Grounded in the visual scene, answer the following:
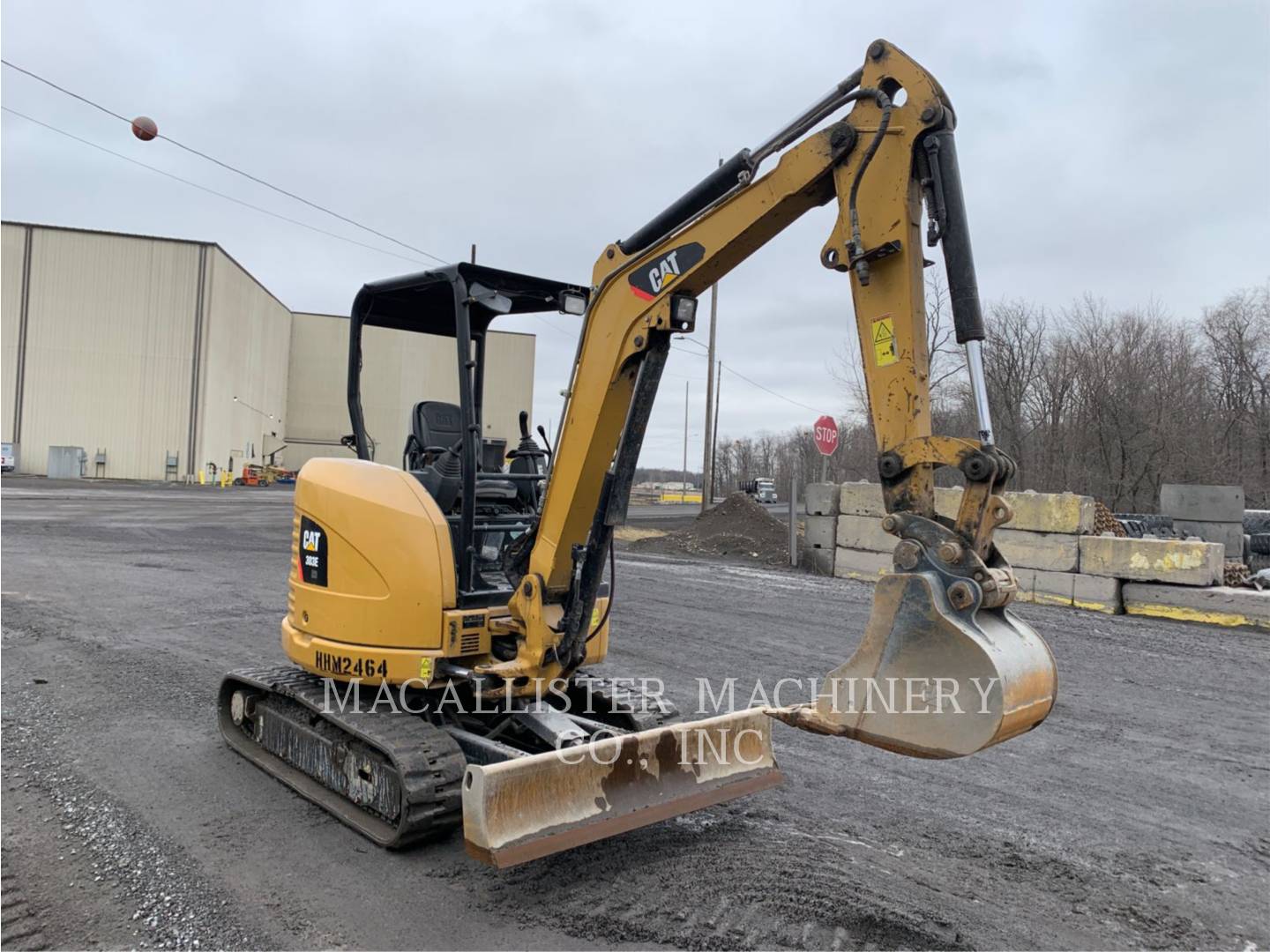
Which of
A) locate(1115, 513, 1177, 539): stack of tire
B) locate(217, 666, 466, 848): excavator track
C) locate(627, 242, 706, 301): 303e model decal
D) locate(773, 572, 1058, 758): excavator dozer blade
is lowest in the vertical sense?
locate(217, 666, 466, 848): excavator track

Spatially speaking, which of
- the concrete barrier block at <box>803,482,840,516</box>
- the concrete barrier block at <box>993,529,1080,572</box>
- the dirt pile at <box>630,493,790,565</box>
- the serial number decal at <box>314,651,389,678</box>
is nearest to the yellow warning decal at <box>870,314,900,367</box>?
the serial number decal at <box>314,651,389,678</box>

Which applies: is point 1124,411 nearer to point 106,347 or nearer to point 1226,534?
point 1226,534

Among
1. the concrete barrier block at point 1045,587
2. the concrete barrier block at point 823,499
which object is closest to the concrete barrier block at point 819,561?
the concrete barrier block at point 823,499

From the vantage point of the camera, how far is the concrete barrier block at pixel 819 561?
14484 millimetres

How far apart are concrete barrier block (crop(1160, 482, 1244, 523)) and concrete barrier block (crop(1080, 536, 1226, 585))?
3898mm

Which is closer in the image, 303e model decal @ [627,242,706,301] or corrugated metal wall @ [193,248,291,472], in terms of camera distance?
303e model decal @ [627,242,706,301]

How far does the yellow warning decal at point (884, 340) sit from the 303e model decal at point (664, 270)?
844 millimetres

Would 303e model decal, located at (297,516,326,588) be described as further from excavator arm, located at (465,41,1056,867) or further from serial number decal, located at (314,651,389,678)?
excavator arm, located at (465,41,1056,867)

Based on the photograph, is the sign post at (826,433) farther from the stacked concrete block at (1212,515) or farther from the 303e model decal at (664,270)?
the 303e model decal at (664,270)

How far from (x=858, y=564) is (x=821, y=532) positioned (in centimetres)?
91

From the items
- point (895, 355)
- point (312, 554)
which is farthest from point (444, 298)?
point (895, 355)

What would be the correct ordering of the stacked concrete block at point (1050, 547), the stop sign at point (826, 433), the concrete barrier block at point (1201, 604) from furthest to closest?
1. the stop sign at point (826, 433)
2. the stacked concrete block at point (1050, 547)
3. the concrete barrier block at point (1201, 604)

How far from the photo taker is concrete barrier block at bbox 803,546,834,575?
14484mm

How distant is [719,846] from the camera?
4.11 metres
